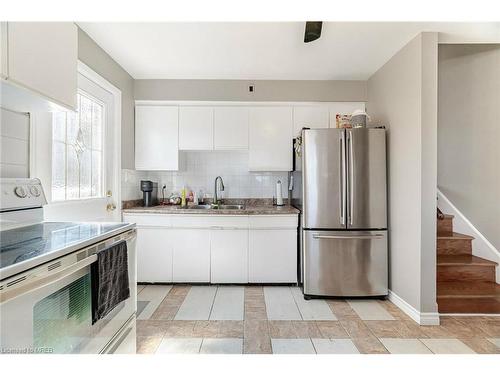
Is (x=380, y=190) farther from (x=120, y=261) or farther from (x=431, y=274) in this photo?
(x=120, y=261)

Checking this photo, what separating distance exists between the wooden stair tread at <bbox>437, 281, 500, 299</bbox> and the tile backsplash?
1912 millimetres

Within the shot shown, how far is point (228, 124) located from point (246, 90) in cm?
45

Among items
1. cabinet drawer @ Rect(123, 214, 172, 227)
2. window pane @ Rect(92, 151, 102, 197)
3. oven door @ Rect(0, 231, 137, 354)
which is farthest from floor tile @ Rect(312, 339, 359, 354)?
window pane @ Rect(92, 151, 102, 197)

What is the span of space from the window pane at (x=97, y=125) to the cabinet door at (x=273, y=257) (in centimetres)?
181

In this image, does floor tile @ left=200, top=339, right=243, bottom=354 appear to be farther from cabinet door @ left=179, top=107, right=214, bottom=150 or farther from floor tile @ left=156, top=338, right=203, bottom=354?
cabinet door @ left=179, top=107, right=214, bottom=150

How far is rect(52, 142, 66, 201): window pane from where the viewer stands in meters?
2.16

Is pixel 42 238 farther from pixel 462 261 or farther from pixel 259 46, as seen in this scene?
pixel 462 261

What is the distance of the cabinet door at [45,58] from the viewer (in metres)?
1.15

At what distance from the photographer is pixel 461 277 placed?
291cm

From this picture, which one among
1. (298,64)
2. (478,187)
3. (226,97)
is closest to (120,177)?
(226,97)

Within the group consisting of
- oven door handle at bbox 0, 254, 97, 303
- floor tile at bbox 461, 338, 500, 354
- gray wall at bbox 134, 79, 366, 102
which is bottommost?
floor tile at bbox 461, 338, 500, 354

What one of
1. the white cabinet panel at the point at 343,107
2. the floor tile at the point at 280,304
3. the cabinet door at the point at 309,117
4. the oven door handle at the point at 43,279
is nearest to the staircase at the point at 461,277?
the floor tile at the point at 280,304

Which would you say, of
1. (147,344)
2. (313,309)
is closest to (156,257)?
(147,344)

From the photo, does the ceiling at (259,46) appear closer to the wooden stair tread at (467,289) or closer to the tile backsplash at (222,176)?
the tile backsplash at (222,176)
